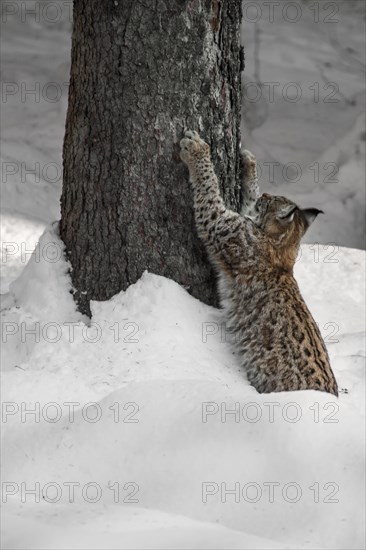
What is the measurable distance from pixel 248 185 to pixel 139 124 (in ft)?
2.72

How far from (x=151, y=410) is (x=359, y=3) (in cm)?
670

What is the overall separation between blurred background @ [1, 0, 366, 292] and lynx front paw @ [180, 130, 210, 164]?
362 cm

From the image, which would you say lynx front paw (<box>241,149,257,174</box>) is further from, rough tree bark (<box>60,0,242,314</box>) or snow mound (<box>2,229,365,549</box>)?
snow mound (<box>2,229,365,549</box>)

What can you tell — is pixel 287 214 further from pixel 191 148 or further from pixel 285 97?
pixel 285 97

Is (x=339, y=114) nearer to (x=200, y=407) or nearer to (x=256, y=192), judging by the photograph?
(x=256, y=192)

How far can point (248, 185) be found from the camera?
5004 mm

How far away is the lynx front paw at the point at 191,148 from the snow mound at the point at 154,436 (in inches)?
22.3

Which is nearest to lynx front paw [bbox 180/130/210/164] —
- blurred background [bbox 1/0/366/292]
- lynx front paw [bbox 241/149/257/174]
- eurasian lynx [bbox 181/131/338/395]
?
eurasian lynx [bbox 181/131/338/395]

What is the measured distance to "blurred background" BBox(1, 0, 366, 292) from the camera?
8.40m

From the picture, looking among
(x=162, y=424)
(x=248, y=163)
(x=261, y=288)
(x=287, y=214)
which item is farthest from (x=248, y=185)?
(x=162, y=424)

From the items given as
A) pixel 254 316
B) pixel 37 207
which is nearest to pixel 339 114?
pixel 37 207

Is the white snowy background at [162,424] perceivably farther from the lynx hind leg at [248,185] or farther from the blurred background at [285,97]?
the blurred background at [285,97]

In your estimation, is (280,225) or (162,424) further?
(280,225)

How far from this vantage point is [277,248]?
4855 mm
